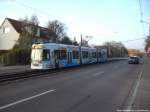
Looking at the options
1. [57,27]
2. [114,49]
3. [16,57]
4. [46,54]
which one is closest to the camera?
[46,54]

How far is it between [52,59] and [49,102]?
19.9 metres

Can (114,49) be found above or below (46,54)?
above

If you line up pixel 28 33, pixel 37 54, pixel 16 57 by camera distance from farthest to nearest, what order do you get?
pixel 28 33
pixel 16 57
pixel 37 54

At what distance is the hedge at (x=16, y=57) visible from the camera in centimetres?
4809

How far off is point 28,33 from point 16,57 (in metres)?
9.27

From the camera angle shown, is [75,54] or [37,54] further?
[75,54]

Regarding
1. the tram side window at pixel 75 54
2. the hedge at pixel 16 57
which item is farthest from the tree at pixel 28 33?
the tram side window at pixel 75 54

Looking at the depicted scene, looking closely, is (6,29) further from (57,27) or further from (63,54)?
(63,54)

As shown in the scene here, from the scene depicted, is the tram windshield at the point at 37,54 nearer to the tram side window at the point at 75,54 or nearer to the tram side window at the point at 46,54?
the tram side window at the point at 46,54

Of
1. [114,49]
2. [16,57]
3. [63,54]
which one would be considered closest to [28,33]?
[16,57]

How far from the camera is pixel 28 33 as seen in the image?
56312 millimetres

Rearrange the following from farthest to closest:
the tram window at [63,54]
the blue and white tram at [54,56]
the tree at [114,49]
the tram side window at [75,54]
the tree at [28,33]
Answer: the tree at [114,49], the tree at [28,33], the tram side window at [75,54], the tram window at [63,54], the blue and white tram at [54,56]

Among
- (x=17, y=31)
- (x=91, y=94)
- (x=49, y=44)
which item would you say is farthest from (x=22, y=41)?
(x=91, y=94)

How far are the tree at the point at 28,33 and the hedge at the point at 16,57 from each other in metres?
4.60
